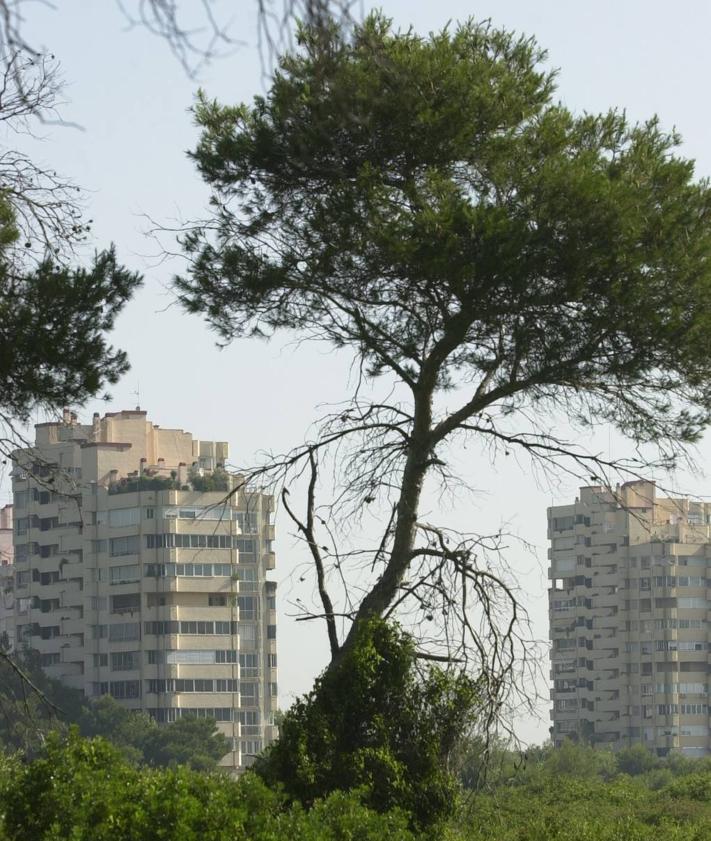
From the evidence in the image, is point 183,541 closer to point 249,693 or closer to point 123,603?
point 123,603

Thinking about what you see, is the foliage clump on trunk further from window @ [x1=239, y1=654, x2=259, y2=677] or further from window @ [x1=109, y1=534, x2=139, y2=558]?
window @ [x1=239, y1=654, x2=259, y2=677]

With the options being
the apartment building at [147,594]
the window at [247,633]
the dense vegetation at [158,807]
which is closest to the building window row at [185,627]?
the apartment building at [147,594]

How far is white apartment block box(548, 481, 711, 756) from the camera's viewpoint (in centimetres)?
10300

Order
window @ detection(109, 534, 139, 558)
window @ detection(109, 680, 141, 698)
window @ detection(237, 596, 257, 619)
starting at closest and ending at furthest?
1. window @ detection(109, 680, 141, 698)
2. window @ detection(109, 534, 139, 558)
3. window @ detection(237, 596, 257, 619)

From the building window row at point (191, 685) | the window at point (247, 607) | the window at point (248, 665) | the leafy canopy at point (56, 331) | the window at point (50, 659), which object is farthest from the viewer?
the window at point (247, 607)

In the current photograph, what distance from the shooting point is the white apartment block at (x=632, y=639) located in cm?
10300

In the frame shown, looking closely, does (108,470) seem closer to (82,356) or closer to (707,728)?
(707,728)

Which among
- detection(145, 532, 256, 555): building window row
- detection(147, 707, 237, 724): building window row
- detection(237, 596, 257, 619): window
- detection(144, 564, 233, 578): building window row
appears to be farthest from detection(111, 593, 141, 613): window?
detection(237, 596, 257, 619): window

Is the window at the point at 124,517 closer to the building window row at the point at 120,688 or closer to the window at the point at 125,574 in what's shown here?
the window at the point at 125,574

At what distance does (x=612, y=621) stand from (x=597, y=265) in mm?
97331

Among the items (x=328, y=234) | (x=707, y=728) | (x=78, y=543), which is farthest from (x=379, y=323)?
(x=707, y=728)

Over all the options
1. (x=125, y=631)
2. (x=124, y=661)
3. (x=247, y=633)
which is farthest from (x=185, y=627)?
(x=247, y=633)

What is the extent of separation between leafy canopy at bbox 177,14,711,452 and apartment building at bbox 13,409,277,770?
69.9 m

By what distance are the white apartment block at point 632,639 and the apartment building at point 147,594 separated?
23.0 meters
